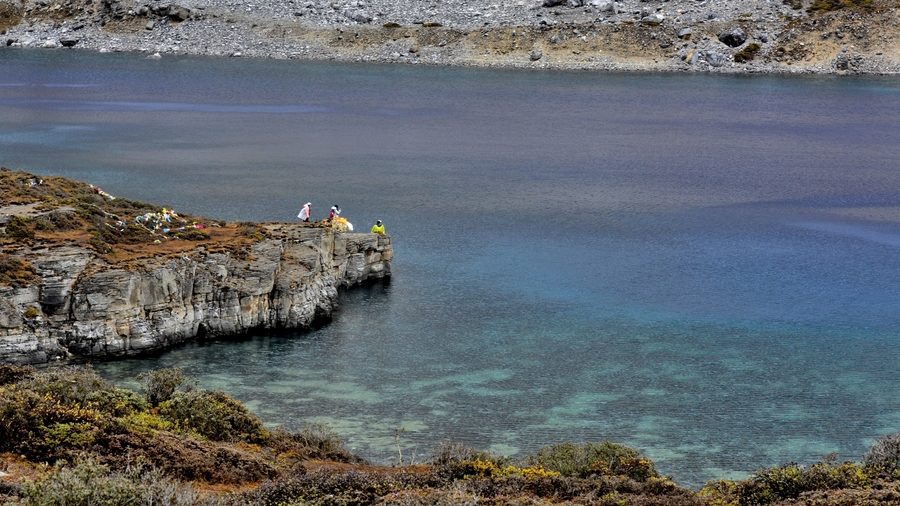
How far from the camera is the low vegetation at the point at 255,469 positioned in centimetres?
1686

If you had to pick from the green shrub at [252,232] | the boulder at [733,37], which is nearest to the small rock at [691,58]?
the boulder at [733,37]

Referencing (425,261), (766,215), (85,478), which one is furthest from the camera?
(766,215)

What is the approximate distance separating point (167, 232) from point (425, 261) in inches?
509

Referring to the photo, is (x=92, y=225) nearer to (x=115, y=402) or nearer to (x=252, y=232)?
(x=252, y=232)

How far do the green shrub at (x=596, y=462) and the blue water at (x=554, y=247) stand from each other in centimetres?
442

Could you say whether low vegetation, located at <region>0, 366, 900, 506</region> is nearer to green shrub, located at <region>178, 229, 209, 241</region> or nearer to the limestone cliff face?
the limestone cliff face

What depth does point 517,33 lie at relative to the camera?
141250 millimetres

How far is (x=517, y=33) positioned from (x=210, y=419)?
12337cm

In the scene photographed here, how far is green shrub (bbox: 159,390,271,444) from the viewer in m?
23.8

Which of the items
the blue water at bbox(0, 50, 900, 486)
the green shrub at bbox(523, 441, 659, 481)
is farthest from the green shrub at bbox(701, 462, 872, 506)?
the blue water at bbox(0, 50, 900, 486)

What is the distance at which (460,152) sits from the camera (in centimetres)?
7975

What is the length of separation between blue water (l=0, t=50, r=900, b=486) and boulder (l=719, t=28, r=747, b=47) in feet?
80.1

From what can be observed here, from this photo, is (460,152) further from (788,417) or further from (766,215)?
(788,417)

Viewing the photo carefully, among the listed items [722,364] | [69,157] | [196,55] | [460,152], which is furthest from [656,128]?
[196,55]
